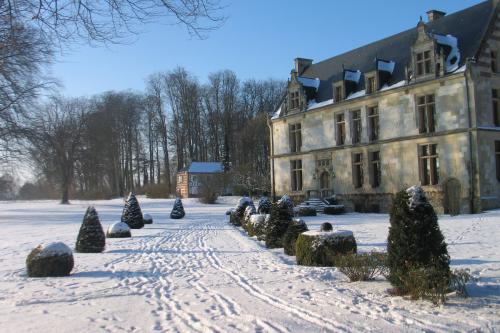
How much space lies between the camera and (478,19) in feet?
88.7

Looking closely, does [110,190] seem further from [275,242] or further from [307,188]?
[275,242]

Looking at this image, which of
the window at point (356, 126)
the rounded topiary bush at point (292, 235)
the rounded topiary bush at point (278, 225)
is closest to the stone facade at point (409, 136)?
the window at point (356, 126)

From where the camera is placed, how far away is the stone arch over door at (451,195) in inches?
1013

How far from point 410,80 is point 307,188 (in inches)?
459

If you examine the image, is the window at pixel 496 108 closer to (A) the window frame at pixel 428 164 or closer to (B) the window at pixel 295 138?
(A) the window frame at pixel 428 164

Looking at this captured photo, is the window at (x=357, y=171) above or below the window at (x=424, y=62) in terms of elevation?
below

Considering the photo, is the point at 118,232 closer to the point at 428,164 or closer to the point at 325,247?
the point at 325,247

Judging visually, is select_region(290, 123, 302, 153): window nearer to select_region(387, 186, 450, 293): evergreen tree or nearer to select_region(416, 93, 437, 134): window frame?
select_region(416, 93, 437, 134): window frame

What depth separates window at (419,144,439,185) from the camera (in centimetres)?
2756

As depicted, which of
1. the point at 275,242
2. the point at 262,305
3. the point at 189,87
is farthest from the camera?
the point at 189,87

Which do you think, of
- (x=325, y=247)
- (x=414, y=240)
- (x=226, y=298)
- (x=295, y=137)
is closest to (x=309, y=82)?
(x=295, y=137)

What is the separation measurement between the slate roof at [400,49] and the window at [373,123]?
2.20 meters

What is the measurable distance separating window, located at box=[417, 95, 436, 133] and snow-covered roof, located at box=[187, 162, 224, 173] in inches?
1122

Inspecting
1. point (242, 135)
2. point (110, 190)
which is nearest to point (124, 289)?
point (242, 135)
